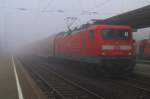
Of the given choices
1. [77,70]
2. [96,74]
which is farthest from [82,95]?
[77,70]

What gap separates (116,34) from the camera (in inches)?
778

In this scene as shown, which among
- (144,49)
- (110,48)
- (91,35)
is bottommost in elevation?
(144,49)

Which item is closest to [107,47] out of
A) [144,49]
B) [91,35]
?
[91,35]

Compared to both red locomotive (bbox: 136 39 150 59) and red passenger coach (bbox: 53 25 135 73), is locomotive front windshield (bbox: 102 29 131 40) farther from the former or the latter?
red locomotive (bbox: 136 39 150 59)

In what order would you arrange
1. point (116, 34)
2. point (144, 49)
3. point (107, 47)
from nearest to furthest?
point (107, 47) < point (116, 34) < point (144, 49)

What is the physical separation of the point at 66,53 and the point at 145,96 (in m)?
16.0

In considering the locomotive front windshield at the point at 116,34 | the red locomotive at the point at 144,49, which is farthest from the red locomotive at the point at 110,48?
the red locomotive at the point at 144,49

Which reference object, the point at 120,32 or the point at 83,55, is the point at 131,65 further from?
the point at 83,55

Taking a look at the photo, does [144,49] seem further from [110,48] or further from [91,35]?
[110,48]

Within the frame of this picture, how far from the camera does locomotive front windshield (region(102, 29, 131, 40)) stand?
19.6 meters

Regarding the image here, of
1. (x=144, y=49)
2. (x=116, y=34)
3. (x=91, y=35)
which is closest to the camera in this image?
(x=116, y=34)

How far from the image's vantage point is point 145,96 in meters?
12.7

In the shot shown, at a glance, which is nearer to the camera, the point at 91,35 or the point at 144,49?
the point at 91,35

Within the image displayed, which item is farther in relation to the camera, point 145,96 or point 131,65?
point 131,65
